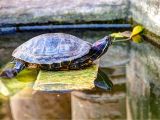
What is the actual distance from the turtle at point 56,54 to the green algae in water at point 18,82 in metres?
0.10

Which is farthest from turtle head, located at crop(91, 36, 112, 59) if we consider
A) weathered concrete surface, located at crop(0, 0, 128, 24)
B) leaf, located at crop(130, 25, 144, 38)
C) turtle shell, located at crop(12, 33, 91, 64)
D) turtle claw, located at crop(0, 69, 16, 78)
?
weathered concrete surface, located at crop(0, 0, 128, 24)

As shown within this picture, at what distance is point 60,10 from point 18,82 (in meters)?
3.51

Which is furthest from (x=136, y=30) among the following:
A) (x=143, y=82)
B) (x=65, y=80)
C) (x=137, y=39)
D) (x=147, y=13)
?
(x=65, y=80)

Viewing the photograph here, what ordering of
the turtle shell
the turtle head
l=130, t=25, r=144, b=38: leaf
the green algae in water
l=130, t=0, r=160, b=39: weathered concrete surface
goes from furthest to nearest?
l=130, t=25, r=144, b=38: leaf → l=130, t=0, r=160, b=39: weathered concrete surface → the turtle head → the turtle shell → the green algae in water

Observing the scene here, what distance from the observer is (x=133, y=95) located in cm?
530

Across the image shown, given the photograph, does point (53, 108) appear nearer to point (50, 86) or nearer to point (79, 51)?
point (50, 86)

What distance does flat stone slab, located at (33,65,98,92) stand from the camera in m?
5.41

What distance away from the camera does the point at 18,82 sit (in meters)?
5.77

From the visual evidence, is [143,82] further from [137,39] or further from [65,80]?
→ [137,39]

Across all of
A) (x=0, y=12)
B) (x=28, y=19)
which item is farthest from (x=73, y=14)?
(x=0, y=12)

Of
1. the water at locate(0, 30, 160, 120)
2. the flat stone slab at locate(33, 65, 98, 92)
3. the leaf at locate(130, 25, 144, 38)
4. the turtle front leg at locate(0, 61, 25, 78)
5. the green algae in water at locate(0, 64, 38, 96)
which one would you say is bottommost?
the water at locate(0, 30, 160, 120)

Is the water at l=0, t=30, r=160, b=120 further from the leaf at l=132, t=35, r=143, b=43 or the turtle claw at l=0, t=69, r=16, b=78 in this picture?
the leaf at l=132, t=35, r=143, b=43

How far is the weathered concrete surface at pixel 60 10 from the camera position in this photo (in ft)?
28.7

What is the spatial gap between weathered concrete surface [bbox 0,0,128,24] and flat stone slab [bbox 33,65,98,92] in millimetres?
3081
